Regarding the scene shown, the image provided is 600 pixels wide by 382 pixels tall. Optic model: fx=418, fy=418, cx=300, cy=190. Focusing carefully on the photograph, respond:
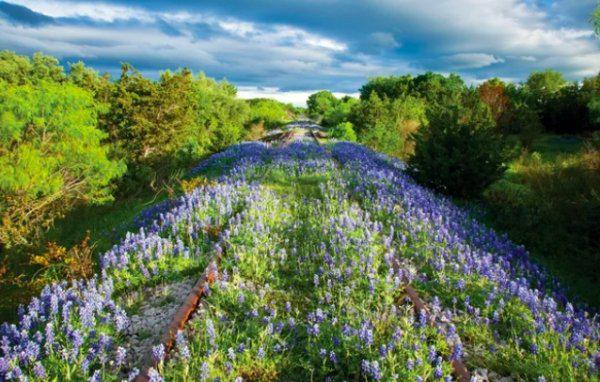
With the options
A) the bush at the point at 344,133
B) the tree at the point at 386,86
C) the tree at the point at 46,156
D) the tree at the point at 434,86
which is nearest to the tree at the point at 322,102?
the tree at the point at 386,86

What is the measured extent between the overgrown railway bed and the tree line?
24.9ft

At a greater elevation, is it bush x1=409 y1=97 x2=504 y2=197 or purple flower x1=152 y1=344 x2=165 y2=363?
bush x1=409 y1=97 x2=504 y2=197

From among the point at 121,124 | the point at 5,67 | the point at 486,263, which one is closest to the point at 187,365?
the point at 486,263

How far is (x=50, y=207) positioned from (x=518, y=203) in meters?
18.8

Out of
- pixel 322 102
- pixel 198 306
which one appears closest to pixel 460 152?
pixel 198 306

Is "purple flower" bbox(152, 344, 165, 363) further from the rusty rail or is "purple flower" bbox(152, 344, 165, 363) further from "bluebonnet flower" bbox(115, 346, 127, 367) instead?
"bluebonnet flower" bbox(115, 346, 127, 367)

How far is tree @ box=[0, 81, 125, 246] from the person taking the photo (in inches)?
631

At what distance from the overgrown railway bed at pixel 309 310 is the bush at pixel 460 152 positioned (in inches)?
150

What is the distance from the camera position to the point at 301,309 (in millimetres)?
5234

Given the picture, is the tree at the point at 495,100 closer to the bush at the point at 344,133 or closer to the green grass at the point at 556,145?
the green grass at the point at 556,145

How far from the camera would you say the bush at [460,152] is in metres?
11.4

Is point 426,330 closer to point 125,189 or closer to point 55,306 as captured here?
point 55,306

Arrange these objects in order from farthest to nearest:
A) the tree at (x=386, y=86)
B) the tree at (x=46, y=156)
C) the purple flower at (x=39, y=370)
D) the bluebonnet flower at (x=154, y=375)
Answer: the tree at (x=386, y=86)
the tree at (x=46, y=156)
the purple flower at (x=39, y=370)
the bluebonnet flower at (x=154, y=375)

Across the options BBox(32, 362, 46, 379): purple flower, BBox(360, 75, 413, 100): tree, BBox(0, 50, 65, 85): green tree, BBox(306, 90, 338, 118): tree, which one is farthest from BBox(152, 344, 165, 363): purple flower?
BBox(306, 90, 338, 118): tree
